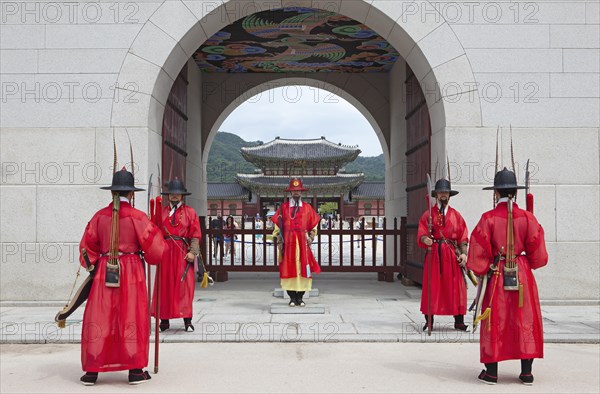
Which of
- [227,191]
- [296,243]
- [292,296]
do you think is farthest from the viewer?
[227,191]

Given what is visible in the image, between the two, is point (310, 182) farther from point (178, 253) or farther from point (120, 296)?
point (120, 296)

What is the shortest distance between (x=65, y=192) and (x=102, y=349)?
12.8 ft

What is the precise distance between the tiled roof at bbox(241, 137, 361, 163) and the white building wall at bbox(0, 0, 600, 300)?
109ft

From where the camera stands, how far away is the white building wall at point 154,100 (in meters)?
7.65

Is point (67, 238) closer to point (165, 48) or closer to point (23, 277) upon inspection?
point (23, 277)

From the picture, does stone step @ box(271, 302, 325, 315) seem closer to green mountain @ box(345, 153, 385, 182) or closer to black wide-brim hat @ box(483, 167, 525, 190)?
black wide-brim hat @ box(483, 167, 525, 190)

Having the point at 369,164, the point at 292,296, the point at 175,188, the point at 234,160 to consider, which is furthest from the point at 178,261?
the point at 369,164

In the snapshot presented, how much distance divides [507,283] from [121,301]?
286 centimetres

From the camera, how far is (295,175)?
1706 inches

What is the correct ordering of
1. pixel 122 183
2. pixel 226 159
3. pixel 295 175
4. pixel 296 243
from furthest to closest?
1. pixel 226 159
2. pixel 295 175
3. pixel 296 243
4. pixel 122 183

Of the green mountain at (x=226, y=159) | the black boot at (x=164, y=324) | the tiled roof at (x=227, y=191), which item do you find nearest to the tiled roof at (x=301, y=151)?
the tiled roof at (x=227, y=191)

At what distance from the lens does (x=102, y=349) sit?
4.27 m

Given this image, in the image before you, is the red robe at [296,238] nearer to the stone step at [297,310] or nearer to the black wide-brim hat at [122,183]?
the stone step at [297,310]

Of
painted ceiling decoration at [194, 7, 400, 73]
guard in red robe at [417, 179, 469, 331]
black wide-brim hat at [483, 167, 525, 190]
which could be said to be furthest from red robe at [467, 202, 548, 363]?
painted ceiling decoration at [194, 7, 400, 73]
